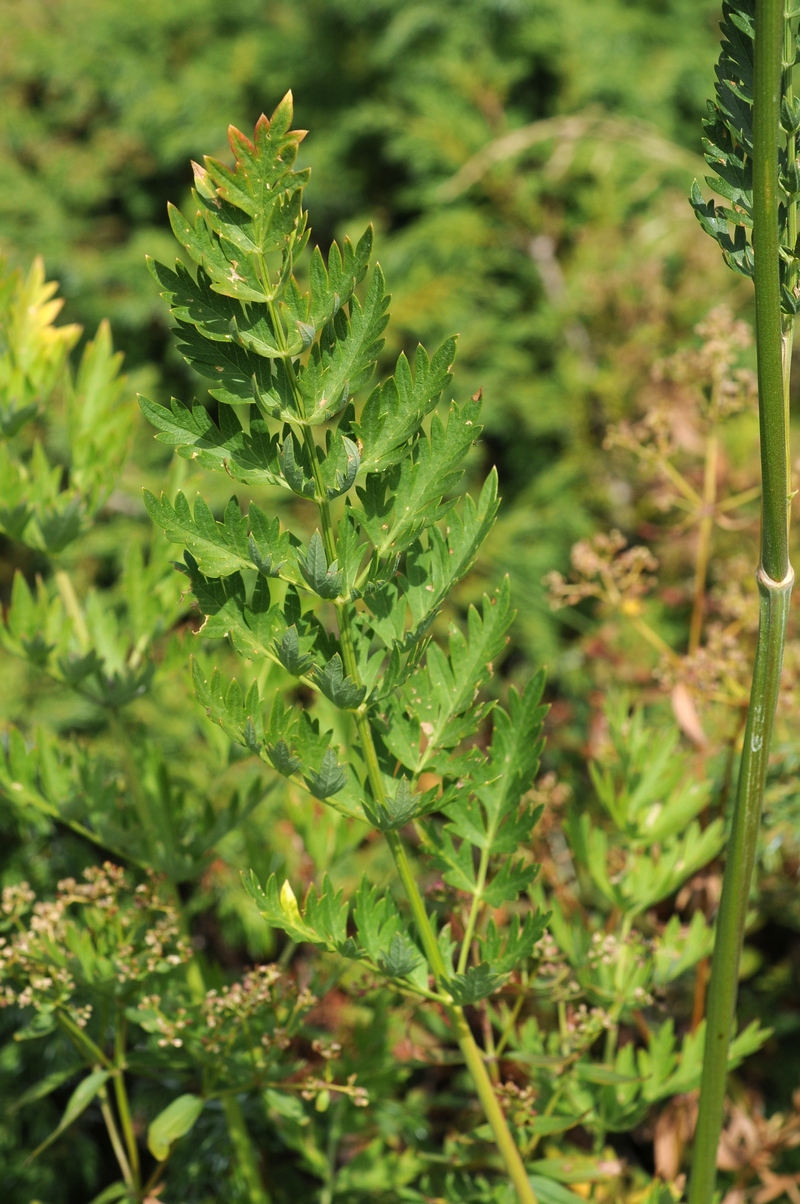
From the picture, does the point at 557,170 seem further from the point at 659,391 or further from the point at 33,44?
the point at 33,44

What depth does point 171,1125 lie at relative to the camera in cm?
64

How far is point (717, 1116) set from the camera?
22.2 inches

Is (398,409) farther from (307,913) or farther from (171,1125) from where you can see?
(171,1125)

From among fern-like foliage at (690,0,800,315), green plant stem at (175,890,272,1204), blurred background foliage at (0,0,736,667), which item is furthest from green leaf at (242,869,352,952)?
blurred background foliage at (0,0,736,667)

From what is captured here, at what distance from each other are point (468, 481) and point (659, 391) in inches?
15.1

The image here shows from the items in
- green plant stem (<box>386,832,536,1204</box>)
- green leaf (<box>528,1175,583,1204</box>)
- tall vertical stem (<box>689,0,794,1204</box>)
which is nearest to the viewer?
tall vertical stem (<box>689,0,794,1204</box>)

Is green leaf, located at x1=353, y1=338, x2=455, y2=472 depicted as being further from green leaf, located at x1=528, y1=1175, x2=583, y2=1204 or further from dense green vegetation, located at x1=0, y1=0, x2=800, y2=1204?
green leaf, located at x1=528, y1=1175, x2=583, y2=1204

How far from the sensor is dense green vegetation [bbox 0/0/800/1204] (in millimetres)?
687

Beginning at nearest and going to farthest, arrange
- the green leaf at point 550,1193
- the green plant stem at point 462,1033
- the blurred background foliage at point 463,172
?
the green plant stem at point 462,1033 → the green leaf at point 550,1193 → the blurred background foliage at point 463,172

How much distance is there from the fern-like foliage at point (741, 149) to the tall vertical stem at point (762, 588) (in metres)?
0.02

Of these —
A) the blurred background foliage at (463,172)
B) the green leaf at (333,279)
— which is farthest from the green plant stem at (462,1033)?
the blurred background foliage at (463,172)

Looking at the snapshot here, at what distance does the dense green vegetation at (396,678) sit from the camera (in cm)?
69

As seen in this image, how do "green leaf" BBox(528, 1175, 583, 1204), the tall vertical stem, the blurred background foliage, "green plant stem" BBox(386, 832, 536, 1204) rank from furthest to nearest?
1. the blurred background foliage
2. "green leaf" BBox(528, 1175, 583, 1204)
3. "green plant stem" BBox(386, 832, 536, 1204)
4. the tall vertical stem

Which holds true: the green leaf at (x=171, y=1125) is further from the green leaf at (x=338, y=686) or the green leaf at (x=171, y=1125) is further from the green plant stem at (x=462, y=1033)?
the green leaf at (x=338, y=686)
